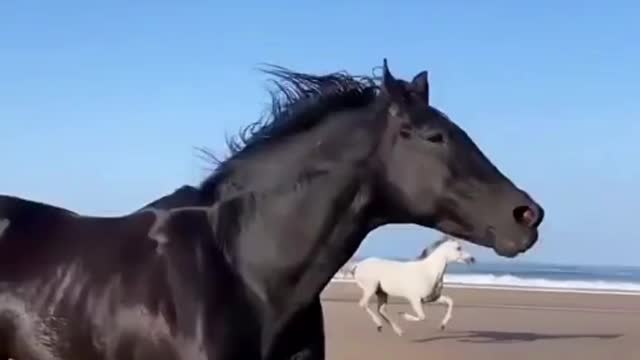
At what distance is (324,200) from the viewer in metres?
4.56

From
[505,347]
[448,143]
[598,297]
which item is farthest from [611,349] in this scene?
[598,297]

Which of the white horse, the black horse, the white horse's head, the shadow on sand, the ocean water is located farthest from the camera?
the ocean water

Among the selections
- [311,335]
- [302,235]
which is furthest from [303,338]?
[302,235]

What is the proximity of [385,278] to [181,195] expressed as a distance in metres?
14.6

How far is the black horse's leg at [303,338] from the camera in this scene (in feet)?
14.5

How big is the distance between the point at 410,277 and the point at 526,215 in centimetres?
1438

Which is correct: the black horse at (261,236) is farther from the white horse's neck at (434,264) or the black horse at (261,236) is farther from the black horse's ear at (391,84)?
the white horse's neck at (434,264)

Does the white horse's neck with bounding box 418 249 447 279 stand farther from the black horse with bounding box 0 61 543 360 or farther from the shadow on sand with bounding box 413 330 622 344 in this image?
the black horse with bounding box 0 61 543 360

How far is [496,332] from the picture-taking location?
1988 centimetres

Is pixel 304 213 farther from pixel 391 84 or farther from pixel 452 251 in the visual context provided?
pixel 452 251

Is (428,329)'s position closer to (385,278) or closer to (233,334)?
(385,278)

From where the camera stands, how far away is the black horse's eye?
4500 mm

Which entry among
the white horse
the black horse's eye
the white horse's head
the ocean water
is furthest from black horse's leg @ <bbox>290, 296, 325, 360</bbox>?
the ocean water

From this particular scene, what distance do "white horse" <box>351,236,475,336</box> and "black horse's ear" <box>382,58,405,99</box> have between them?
13.6 metres
